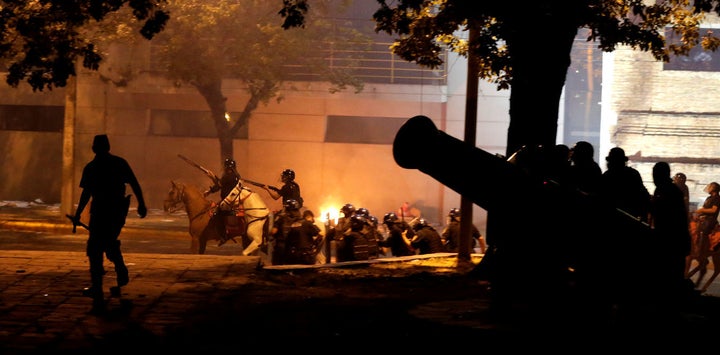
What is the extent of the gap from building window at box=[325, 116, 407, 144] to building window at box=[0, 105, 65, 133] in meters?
8.78

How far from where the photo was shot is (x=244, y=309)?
8.86m

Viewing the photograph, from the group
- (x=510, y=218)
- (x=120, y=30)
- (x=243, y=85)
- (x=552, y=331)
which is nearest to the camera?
(x=510, y=218)

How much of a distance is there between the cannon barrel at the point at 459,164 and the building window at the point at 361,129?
23.7 m

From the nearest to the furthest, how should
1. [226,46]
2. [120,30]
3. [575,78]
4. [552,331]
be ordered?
[552,331]
[120,30]
[226,46]
[575,78]

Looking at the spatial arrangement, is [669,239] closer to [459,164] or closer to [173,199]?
[459,164]

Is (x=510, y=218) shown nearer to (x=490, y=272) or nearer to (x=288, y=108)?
(x=490, y=272)

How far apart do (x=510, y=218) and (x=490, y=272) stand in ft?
3.13

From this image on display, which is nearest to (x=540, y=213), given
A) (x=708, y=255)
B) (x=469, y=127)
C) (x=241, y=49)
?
(x=469, y=127)

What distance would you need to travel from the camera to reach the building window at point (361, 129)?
30.5m

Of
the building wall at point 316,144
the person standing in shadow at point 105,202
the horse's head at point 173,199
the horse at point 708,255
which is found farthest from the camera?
the building wall at point 316,144

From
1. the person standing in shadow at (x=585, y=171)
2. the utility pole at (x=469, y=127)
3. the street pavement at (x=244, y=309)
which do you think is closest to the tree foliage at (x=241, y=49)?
the utility pole at (x=469, y=127)

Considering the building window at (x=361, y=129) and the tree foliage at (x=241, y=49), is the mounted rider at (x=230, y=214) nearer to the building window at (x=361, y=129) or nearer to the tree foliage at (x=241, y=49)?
the tree foliage at (x=241, y=49)

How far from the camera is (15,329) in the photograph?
7.53 meters

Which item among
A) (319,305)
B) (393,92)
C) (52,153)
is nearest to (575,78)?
(393,92)
